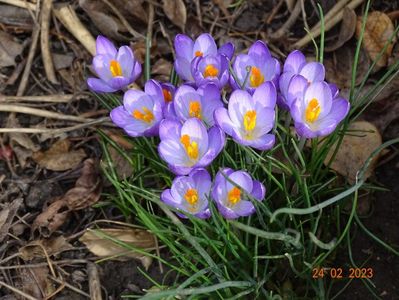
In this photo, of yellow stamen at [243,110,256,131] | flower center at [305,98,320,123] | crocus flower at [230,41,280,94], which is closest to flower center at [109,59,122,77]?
crocus flower at [230,41,280,94]

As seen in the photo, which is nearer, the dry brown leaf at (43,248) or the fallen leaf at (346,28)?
the dry brown leaf at (43,248)

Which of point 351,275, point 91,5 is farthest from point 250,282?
point 91,5

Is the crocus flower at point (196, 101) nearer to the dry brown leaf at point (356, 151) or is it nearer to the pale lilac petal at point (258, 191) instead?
the pale lilac petal at point (258, 191)

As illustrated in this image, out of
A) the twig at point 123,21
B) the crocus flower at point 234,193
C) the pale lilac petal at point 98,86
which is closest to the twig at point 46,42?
the twig at point 123,21

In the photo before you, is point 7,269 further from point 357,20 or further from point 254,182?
point 357,20

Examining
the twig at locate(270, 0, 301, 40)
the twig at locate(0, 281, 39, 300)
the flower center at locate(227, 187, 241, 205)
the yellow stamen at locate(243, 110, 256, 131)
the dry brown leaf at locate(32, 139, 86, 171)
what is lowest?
the twig at locate(0, 281, 39, 300)

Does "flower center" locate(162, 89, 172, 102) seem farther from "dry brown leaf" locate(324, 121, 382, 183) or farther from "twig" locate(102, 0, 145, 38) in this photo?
"twig" locate(102, 0, 145, 38)
